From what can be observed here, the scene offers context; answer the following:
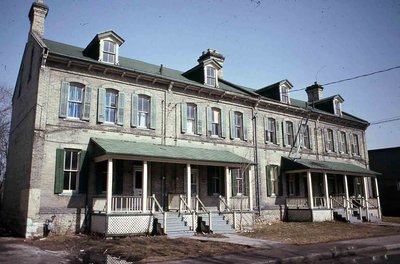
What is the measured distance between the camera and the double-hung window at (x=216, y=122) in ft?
75.6

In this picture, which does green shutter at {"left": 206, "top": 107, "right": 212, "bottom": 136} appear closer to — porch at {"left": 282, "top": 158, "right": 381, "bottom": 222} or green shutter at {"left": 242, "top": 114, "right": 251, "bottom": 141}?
green shutter at {"left": 242, "top": 114, "right": 251, "bottom": 141}

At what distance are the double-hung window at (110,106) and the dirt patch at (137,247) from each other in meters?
6.36

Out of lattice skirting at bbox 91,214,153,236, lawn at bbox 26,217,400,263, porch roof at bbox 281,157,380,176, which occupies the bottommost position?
lawn at bbox 26,217,400,263

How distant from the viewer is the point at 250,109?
2522 centimetres

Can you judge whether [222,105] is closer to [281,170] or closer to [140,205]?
[281,170]

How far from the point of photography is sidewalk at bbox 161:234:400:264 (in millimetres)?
10633

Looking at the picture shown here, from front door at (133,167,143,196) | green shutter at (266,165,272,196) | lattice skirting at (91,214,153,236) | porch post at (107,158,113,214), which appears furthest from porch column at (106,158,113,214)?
green shutter at (266,165,272,196)

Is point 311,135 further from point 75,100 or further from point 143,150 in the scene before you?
point 75,100

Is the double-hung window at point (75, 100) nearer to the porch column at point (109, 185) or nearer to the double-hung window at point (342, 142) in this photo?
the porch column at point (109, 185)

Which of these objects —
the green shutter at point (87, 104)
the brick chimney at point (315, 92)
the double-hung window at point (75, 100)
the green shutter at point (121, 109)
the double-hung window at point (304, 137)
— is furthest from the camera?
the brick chimney at point (315, 92)

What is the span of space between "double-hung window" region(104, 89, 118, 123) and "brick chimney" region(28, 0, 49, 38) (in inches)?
220

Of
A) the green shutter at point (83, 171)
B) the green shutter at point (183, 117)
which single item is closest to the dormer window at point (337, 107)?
the green shutter at point (183, 117)

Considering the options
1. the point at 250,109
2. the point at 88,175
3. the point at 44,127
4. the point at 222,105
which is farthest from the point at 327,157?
the point at 44,127

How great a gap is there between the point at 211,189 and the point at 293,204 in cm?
775
